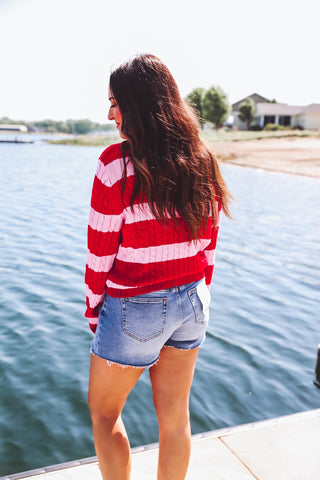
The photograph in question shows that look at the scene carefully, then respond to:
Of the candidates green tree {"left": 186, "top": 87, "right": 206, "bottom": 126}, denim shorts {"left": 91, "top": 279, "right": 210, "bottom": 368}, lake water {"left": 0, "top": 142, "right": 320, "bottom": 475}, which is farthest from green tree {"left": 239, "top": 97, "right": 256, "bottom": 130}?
denim shorts {"left": 91, "top": 279, "right": 210, "bottom": 368}

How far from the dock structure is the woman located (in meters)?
0.65

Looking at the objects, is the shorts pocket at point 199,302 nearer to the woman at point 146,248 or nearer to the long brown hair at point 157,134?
the woman at point 146,248

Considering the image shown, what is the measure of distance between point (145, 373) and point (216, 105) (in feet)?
210

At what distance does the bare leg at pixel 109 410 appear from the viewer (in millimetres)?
1588

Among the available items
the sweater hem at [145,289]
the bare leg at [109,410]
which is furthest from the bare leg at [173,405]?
the sweater hem at [145,289]

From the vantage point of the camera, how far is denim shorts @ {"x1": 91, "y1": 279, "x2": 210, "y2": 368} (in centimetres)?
Answer: 153

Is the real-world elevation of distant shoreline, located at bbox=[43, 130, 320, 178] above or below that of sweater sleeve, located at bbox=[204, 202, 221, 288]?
below

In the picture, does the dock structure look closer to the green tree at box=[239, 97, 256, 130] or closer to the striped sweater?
the striped sweater

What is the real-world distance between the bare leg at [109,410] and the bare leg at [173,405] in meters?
0.11

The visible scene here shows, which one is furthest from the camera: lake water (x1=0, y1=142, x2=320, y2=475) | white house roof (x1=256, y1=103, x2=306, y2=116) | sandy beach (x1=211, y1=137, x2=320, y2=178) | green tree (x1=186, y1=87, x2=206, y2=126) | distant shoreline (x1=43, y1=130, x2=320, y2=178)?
white house roof (x1=256, y1=103, x2=306, y2=116)

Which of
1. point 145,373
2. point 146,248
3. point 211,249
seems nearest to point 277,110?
point 145,373

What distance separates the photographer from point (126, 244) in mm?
1534

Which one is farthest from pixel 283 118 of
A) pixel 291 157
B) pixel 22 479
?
pixel 22 479

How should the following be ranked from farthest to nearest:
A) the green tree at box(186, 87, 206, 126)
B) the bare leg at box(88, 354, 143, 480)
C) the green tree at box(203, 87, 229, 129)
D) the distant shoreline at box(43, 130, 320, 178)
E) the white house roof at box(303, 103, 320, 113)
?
the green tree at box(203, 87, 229, 129), the white house roof at box(303, 103, 320, 113), the distant shoreline at box(43, 130, 320, 178), the green tree at box(186, 87, 206, 126), the bare leg at box(88, 354, 143, 480)
